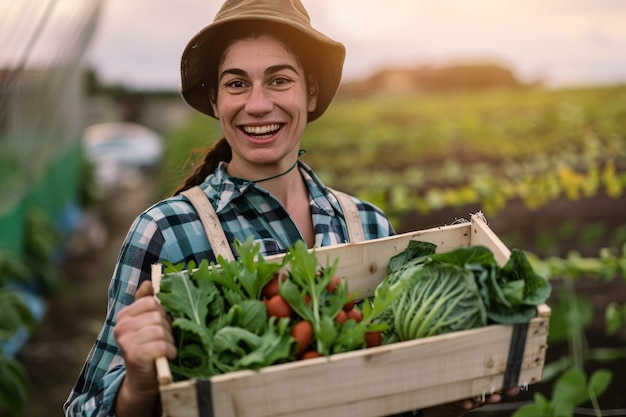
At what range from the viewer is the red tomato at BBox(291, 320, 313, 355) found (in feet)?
5.30

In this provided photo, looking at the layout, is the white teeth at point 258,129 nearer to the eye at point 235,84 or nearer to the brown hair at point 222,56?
the eye at point 235,84

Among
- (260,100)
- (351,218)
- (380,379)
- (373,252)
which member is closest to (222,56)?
(260,100)

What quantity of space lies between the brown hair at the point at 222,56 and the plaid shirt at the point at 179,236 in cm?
16

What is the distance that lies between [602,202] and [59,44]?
751cm

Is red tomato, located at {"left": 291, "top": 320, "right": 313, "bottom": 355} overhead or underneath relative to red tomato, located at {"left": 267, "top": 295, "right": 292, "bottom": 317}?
underneath

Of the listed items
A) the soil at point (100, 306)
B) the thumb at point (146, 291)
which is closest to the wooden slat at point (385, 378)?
the thumb at point (146, 291)

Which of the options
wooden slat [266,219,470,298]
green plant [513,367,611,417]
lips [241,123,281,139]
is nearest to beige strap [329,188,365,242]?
wooden slat [266,219,470,298]

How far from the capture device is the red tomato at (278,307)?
1693 millimetres

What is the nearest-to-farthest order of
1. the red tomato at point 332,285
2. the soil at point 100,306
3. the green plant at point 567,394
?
the red tomato at point 332,285 → the green plant at point 567,394 → the soil at point 100,306

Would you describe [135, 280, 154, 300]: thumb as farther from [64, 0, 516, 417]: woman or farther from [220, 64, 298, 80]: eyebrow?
[220, 64, 298, 80]: eyebrow

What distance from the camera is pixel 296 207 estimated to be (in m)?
2.43

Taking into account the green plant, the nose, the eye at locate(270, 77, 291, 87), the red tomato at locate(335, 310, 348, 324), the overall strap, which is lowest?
the green plant

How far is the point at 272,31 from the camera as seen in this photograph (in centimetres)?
225

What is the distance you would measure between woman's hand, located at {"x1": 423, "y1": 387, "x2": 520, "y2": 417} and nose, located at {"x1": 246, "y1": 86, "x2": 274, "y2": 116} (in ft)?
3.11
